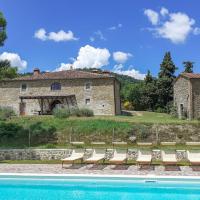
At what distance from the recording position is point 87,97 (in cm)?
4059

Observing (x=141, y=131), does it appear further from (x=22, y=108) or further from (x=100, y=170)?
(x=22, y=108)

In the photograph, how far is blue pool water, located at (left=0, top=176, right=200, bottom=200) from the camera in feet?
40.2

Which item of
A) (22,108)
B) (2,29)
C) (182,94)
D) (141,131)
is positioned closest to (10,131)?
(2,29)

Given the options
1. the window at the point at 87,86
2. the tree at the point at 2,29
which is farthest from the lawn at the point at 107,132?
the window at the point at 87,86

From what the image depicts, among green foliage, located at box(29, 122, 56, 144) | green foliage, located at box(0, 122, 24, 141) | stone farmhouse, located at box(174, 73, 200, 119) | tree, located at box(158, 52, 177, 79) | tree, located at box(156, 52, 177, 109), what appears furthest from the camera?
tree, located at box(158, 52, 177, 79)

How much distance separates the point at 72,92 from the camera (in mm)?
41156

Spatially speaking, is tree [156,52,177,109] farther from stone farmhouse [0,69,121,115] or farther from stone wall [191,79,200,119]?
stone wall [191,79,200,119]

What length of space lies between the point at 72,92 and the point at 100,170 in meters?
25.7

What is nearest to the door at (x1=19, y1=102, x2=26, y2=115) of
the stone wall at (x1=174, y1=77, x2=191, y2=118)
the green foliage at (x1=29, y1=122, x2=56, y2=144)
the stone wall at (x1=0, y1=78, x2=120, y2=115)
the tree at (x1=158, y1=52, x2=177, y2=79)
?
the stone wall at (x1=0, y1=78, x2=120, y2=115)

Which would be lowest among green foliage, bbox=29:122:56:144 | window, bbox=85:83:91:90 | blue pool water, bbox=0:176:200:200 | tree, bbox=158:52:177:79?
blue pool water, bbox=0:176:200:200

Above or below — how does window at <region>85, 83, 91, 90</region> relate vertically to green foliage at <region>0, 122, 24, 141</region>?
above

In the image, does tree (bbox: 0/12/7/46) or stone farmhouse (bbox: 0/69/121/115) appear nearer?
tree (bbox: 0/12/7/46)

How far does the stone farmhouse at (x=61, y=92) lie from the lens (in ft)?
132

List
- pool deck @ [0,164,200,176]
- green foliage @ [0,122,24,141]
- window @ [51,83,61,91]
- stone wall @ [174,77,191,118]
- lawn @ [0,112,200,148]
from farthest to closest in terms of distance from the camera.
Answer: window @ [51,83,61,91] → stone wall @ [174,77,191,118] → green foliage @ [0,122,24,141] → lawn @ [0,112,200,148] → pool deck @ [0,164,200,176]
